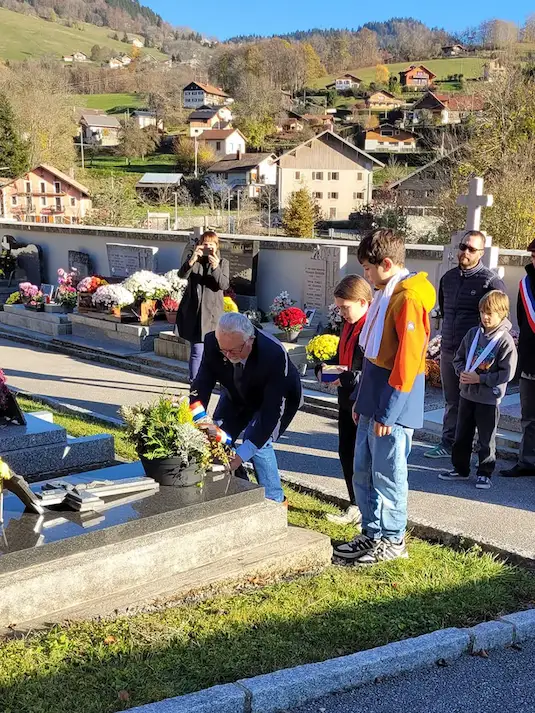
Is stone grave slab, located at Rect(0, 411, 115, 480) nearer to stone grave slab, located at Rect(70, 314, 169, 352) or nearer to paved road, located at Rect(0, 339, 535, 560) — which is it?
paved road, located at Rect(0, 339, 535, 560)

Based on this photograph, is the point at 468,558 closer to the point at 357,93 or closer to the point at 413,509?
the point at 413,509

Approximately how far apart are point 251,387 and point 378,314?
37.8 inches

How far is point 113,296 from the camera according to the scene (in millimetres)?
12758

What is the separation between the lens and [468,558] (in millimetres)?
4566

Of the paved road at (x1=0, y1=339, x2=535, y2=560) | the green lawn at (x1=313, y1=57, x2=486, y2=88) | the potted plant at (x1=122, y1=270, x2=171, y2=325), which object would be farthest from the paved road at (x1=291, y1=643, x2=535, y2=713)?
the green lawn at (x1=313, y1=57, x2=486, y2=88)

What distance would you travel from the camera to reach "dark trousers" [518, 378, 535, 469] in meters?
6.40

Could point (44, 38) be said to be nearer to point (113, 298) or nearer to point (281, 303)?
point (113, 298)

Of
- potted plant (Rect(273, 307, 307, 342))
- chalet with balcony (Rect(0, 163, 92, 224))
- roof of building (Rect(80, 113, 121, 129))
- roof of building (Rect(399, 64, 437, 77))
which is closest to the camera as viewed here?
potted plant (Rect(273, 307, 307, 342))

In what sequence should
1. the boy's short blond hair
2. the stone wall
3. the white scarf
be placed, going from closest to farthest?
the white scarf
the boy's short blond hair
the stone wall

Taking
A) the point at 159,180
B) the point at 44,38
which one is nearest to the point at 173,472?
the point at 159,180

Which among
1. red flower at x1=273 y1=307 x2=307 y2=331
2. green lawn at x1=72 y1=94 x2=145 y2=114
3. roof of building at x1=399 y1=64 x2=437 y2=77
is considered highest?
roof of building at x1=399 y1=64 x2=437 y2=77

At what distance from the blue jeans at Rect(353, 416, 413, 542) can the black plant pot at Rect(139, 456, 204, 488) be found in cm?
96

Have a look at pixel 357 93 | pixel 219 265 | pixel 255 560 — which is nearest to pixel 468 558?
pixel 255 560

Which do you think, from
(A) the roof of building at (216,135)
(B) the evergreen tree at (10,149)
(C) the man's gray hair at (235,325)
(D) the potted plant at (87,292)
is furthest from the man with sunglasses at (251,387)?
(A) the roof of building at (216,135)
